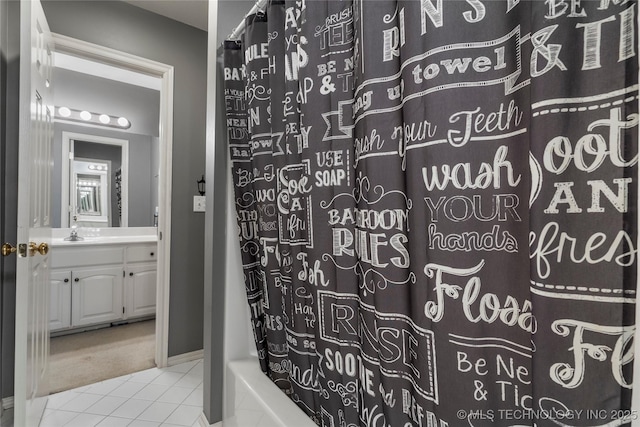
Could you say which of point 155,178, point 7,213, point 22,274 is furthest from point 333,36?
point 155,178

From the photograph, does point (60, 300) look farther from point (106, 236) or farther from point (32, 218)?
point (32, 218)

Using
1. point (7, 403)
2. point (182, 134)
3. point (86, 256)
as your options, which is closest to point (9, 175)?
point (182, 134)

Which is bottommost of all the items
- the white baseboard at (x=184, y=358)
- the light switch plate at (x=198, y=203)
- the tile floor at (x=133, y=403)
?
the tile floor at (x=133, y=403)

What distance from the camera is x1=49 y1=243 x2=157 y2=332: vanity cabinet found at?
102 inches

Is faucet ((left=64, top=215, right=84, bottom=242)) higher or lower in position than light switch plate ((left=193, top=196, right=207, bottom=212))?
lower

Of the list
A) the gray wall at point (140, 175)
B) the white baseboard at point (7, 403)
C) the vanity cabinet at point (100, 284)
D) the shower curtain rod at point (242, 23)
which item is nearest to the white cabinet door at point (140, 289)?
the vanity cabinet at point (100, 284)

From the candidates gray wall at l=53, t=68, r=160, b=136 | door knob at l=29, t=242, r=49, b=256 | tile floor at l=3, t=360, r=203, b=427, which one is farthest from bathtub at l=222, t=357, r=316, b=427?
gray wall at l=53, t=68, r=160, b=136

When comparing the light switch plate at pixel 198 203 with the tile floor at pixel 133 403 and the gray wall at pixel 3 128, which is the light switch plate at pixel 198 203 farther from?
the tile floor at pixel 133 403

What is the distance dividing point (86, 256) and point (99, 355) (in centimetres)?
90

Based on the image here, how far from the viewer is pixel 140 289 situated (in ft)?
9.81

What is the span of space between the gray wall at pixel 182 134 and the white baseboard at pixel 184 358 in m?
0.03

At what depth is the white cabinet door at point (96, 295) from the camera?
8.75 ft

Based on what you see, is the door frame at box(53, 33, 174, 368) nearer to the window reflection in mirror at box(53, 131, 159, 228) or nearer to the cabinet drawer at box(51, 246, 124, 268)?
the cabinet drawer at box(51, 246, 124, 268)

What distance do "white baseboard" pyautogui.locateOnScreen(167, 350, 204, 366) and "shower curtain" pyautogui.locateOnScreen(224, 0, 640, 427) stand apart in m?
1.58
